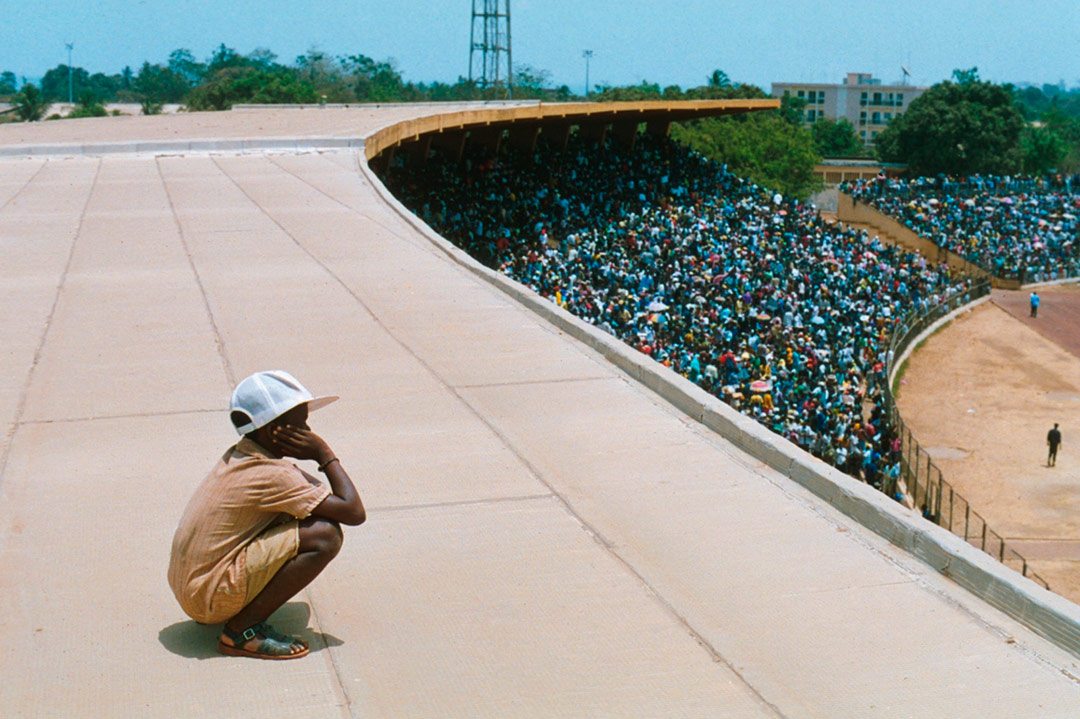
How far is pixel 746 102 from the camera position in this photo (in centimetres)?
4103

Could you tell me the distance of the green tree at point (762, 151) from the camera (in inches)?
2355

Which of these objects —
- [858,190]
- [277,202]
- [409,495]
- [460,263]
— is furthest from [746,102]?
[409,495]

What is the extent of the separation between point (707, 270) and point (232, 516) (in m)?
23.1

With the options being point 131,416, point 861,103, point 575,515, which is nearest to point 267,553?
point 575,515

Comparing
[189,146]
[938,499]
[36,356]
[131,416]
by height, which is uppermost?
[189,146]

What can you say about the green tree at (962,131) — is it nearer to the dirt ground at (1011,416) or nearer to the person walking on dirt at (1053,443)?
the dirt ground at (1011,416)

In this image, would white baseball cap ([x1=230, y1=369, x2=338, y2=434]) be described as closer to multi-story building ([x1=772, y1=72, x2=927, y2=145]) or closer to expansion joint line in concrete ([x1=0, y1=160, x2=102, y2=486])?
expansion joint line in concrete ([x1=0, y1=160, x2=102, y2=486])

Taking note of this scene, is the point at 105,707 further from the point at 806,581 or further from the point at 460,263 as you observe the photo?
the point at 460,263

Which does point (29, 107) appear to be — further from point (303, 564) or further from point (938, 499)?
point (303, 564)

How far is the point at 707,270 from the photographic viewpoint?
87.3ft

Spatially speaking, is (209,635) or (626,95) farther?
(626,95)

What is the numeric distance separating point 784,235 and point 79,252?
22425 millimetres

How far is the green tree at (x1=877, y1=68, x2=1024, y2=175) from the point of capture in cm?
6762

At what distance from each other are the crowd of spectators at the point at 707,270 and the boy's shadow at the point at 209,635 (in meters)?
12.8
